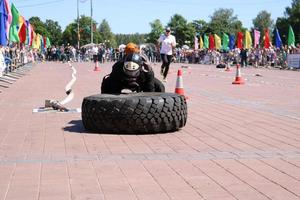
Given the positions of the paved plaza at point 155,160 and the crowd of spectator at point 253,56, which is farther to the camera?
the crowd of spectator at point 253,56

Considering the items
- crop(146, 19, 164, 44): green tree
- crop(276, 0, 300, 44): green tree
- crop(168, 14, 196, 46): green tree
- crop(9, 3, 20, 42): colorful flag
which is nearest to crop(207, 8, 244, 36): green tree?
crop(168, 14, 196, 46): green tree

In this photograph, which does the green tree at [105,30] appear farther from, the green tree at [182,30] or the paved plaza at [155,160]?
the paved plaza at [155,160]

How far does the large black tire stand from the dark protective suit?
75 centimetres

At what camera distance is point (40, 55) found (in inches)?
2682

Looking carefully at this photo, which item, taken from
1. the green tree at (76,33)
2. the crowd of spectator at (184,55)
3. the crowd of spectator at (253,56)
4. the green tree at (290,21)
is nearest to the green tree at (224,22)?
the green tree at (290,21)

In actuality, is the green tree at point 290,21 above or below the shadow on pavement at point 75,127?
above

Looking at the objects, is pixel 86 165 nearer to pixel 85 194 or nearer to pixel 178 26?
pixel 85 194

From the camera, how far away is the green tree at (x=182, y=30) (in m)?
136

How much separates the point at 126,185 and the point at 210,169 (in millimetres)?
1048

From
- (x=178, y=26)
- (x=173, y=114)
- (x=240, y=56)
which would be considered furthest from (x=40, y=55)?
(x=178, y=26)

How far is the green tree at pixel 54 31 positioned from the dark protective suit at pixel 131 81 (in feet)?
477

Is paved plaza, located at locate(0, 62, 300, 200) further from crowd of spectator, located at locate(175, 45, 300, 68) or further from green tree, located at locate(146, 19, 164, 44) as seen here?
green tree, located at locate(146, 19, 164, 44)

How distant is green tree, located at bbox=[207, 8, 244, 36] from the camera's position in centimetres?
13875

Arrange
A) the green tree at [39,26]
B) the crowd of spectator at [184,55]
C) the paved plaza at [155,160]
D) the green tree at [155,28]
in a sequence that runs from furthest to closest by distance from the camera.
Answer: the green tree at [155,28], the green tree at [39,26], the crowd of spectator at [184,55], the paved plaza at [155,160]
